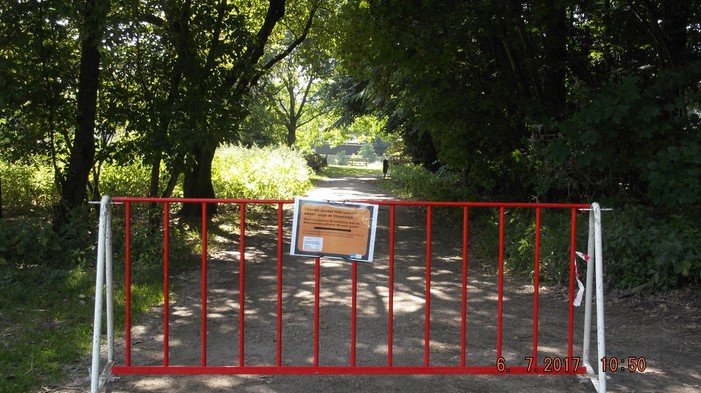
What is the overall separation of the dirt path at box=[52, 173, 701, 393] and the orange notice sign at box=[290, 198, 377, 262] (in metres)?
1.07

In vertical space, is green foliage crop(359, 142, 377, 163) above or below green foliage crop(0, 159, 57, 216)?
above

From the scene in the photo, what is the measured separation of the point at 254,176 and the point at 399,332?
46.0ft

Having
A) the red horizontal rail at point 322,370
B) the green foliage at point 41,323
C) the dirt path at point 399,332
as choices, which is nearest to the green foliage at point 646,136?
the dirt path at point 399,332

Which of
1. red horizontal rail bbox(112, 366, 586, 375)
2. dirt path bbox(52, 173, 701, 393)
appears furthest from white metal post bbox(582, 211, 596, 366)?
red horizontal rail bbox(112, 366, 586, 375)

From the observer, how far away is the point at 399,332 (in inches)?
258

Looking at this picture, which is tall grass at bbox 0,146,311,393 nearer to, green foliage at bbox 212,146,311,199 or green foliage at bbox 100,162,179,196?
green foliage at bbox 100,162,179,196

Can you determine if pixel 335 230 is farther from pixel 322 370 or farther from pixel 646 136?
pixel 646 136

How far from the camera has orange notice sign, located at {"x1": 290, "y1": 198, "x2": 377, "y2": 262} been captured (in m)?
4.86

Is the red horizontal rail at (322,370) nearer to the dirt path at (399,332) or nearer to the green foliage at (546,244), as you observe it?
the dirt path at (399,332)

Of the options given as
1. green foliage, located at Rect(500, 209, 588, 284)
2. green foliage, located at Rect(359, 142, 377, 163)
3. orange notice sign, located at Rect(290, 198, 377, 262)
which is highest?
green foliage, located at Rect(359, 142, 377, 163)

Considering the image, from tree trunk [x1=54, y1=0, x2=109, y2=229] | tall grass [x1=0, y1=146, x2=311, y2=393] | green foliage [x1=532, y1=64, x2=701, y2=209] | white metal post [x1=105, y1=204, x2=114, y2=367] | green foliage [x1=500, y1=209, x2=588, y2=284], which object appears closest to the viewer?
white metal post [x1=105, y1=204, x2=114, y2=367]

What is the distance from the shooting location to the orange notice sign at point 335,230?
4.86 m

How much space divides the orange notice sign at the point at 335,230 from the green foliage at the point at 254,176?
42.7ft

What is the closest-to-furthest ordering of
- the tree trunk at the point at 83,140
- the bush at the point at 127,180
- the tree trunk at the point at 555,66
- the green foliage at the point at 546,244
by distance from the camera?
the green foliage at the point at 546,244, the tree trunk at the point at 83,140, the tree trunk at the point at 555,66, the bush at the point at 127,180
